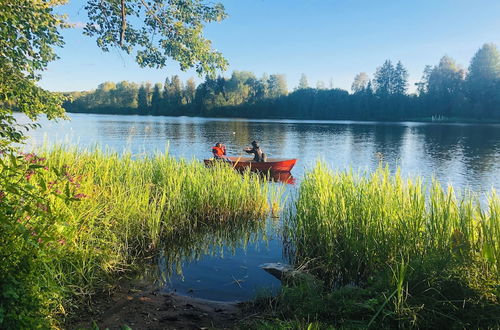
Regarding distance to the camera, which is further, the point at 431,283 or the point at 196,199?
the point at 196,199

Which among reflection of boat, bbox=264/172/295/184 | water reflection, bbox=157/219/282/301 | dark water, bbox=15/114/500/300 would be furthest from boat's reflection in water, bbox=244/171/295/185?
water reflection, bbox=157/219/282/301

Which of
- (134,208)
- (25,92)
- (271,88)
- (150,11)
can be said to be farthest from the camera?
(271,88)

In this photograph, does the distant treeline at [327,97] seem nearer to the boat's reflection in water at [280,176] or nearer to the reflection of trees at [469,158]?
the reflection of trees at [469,158]

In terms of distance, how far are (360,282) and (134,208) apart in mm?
4445

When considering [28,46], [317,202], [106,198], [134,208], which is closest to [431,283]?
[317,202]

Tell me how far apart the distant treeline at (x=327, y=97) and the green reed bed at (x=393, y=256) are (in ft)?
309

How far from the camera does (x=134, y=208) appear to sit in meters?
7.00

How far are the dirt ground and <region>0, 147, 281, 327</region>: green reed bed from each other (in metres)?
0.29

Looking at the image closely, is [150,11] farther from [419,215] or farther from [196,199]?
→ [419,215]

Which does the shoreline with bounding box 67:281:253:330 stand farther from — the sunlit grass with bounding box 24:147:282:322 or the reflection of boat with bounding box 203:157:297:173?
the reflection of boat with bounding box 203:157:297:173

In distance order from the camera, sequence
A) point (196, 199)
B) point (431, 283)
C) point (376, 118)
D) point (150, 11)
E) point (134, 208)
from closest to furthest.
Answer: point (431, 283), point (150, 11), point (134, 208), point (196, 199), point (376, 118)

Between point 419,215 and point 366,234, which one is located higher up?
point 419,215

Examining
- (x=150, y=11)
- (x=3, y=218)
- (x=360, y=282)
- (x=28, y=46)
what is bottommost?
(x=360, y=282)

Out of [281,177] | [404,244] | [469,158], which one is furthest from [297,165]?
[404,244]
